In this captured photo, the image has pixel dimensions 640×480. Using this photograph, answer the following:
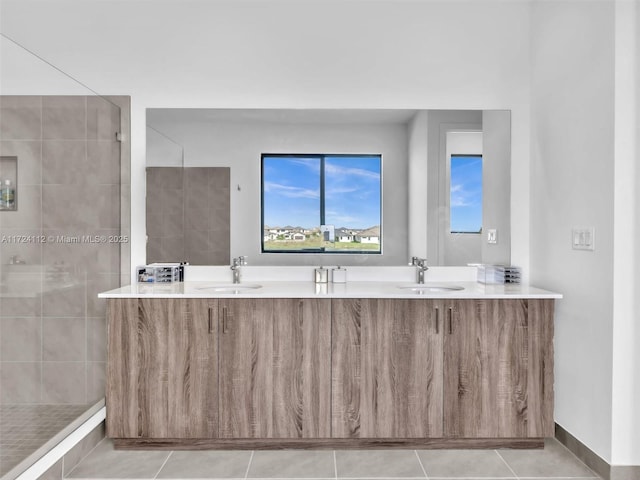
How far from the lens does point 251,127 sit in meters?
3.00

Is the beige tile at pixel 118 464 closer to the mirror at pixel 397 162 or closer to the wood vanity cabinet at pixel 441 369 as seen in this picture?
the wood vanity cabinet at pixel 441 369

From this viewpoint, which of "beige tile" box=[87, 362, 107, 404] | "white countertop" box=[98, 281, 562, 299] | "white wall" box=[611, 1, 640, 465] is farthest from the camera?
"beige tile" box=[87, 362, 107, 404]

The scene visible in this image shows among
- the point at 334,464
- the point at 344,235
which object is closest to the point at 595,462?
the point at 334,464

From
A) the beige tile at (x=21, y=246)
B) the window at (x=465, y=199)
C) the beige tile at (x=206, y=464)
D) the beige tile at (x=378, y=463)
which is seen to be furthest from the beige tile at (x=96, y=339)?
the window at (x=465, y=199)

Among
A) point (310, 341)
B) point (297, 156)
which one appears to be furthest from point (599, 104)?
point (310, 341)

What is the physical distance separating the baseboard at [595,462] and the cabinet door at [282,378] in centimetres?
131

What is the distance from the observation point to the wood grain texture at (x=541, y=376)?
8.12 feet

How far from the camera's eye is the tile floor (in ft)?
7.49

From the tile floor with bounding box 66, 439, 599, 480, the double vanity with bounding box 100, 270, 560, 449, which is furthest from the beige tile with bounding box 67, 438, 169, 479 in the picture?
the double vanity with bounding box 100, 270, 560, 449

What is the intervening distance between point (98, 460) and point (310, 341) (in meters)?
1.25

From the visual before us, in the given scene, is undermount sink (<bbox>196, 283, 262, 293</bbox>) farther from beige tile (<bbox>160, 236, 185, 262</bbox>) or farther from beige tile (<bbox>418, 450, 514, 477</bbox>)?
beige tile (<bbox>418, 450, 514, 477</bbox>)

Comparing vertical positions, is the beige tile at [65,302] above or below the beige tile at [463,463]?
above

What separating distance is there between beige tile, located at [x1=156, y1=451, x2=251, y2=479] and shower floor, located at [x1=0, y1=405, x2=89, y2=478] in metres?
0.56

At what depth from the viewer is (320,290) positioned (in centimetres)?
257
